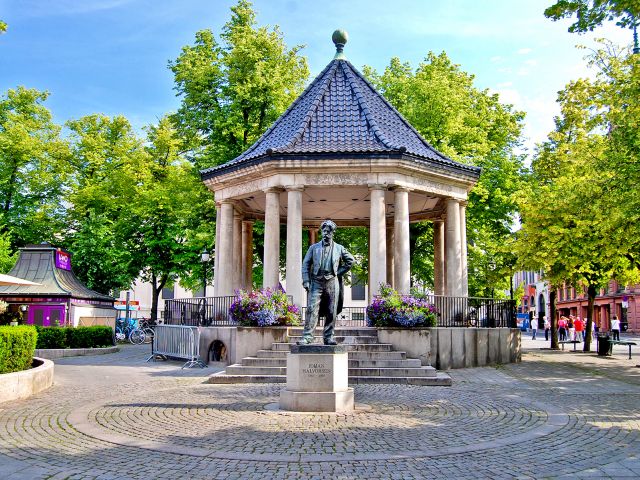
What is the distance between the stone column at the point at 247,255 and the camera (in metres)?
24.2

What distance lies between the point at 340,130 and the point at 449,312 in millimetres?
7456

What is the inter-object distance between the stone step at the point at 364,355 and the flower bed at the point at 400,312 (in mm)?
965

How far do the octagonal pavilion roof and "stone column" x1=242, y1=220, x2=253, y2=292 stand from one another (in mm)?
4358

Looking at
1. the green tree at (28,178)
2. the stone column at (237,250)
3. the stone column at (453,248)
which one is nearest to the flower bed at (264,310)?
the stone column at (237,250)

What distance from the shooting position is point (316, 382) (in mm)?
10234

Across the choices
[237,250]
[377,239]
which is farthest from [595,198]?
→ [237,250]

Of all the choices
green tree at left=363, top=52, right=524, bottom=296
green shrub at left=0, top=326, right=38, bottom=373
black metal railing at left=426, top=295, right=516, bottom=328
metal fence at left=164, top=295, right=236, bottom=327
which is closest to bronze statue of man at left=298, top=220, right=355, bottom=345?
green shrub at left=0, top=326, right=38, bottom=373

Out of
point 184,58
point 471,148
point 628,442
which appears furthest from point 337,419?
point 184,58

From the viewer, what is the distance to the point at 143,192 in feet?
107

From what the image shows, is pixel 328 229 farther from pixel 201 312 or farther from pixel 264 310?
pixel 201 312

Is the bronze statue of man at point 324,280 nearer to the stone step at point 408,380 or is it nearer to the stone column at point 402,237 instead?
the stone step at point 408,380

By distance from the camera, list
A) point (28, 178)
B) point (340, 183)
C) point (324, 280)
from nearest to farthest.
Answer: point (324, 280) → point (340, 183) → point (28, 178)

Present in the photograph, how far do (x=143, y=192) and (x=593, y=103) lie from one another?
23.8 m

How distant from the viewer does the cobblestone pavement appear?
655 centimetres
